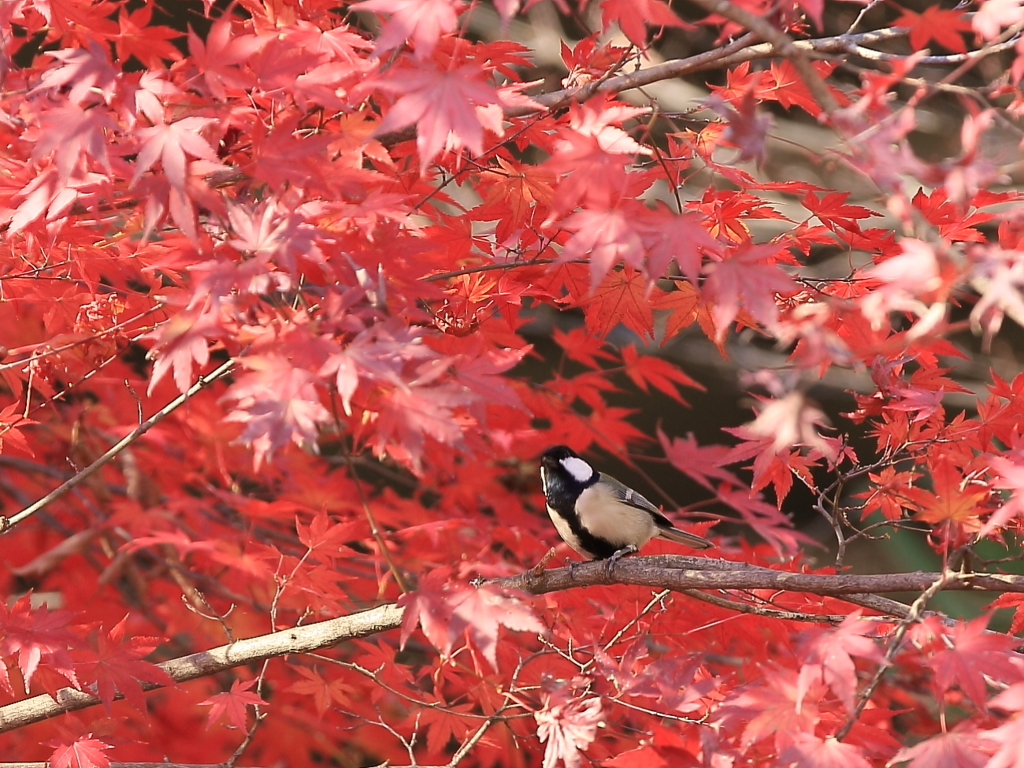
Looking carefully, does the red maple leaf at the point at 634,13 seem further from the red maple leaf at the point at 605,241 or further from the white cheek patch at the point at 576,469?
the white cheek patch at the point at 576,469

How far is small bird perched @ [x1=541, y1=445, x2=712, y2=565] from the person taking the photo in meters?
2.80

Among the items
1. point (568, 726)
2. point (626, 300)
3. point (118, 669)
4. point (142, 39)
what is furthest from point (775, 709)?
point (142, 39)

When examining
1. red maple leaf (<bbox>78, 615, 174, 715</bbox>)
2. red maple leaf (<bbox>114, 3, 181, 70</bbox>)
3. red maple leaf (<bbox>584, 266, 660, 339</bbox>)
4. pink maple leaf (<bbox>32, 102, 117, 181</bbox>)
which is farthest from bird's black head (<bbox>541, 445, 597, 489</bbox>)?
pink maple leaf (<bbox>32, 102, 117, 181</bbox>)

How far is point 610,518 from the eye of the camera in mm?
2781

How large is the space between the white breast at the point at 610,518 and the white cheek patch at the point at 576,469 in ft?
0.26

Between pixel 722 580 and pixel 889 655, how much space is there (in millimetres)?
465

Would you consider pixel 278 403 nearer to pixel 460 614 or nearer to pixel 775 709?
pixel 460 614

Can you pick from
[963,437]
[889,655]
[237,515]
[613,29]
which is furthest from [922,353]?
[613,29]

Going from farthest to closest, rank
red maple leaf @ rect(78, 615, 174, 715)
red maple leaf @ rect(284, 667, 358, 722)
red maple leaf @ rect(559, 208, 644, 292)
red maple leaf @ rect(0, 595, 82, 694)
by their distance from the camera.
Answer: red maple leaf @ rect(284, 667, 358, 722), red maple leaf @ rect(78, 615, 174, 715), red maple leaf @ rect(0, 595, 82, 694), red maple leaf @ rect(559, 208, 644, 292)

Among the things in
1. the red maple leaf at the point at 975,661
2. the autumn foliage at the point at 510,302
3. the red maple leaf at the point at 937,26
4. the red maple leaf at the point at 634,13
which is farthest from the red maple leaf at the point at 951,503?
the red maple leaf at the point at 634,13

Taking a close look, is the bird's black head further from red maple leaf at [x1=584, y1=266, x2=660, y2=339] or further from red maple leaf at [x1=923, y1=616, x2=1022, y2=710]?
red maple leaf at [x1=923, y1=616, x2=1022, y2=710]

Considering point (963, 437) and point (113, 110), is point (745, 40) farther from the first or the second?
point (113, 110)

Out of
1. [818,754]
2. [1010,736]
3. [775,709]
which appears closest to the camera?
[1010,736]

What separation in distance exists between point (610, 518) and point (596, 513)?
0.14 feet
